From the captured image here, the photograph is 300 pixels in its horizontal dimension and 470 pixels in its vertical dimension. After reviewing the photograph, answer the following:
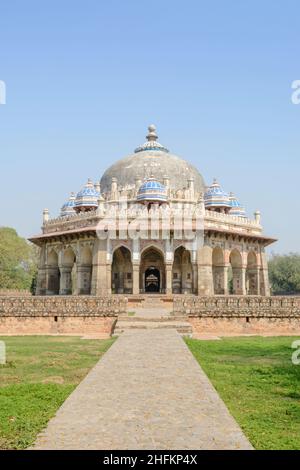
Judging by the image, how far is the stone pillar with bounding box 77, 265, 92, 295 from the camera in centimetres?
2673

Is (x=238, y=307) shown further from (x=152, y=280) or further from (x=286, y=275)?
(x=286, y=275)

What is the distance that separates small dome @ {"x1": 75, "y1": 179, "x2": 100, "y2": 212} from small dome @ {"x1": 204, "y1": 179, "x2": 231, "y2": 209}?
254 inches

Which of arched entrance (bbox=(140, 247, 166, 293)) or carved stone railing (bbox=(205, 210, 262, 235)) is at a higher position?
carved stone railing (bbox=(205, 210, 262, 235))

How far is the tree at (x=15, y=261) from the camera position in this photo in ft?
134

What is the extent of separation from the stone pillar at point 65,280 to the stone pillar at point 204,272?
322 inches

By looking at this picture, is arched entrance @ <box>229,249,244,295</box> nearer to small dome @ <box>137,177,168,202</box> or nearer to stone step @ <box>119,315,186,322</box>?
small dome @ <box>137,177,168,202</box>

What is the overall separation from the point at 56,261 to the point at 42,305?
14028 millimetres

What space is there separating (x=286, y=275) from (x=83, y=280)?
26864 millimetres

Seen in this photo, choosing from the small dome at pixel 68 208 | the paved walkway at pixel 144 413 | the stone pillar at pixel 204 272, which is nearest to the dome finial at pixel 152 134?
the small dome at pixel 68 208

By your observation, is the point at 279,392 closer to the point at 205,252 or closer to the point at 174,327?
the point at 174,327

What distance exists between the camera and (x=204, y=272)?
24656 mm

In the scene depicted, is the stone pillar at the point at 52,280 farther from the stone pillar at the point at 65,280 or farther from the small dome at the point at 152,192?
the small dome at the point at 152,192

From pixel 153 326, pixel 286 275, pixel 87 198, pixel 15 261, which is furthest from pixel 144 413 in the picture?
pixel 286 275

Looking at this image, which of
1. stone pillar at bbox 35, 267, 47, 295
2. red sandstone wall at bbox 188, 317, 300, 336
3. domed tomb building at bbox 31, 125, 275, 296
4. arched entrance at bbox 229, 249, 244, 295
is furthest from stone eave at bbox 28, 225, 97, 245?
red sandstone wall at bbox 188, 317, 300, 336
